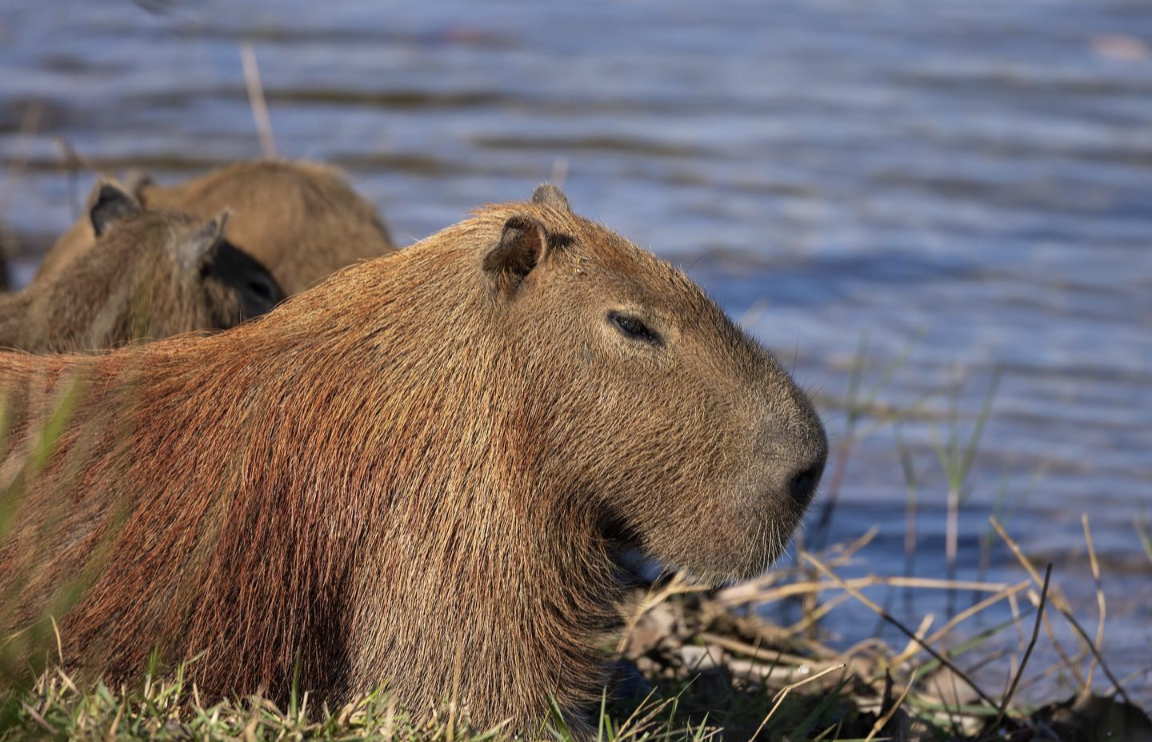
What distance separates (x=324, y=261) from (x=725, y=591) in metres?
1.72

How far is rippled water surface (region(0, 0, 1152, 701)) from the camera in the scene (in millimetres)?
6781

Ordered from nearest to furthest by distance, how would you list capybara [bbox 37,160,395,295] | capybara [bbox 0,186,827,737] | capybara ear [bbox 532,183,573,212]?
capybara [bbox 0,186,827,737]
capybara ear [bbox 532,183,573,212]
capybara [bbox 37,160,395,295]

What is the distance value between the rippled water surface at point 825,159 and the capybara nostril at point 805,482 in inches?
74.0

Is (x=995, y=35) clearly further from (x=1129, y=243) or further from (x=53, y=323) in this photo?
(x=53, y=323)

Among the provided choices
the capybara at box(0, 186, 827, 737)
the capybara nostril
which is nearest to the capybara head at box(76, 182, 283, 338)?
the capybara at box(0, 186, 827, 737)

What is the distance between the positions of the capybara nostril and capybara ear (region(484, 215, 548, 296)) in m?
0.68

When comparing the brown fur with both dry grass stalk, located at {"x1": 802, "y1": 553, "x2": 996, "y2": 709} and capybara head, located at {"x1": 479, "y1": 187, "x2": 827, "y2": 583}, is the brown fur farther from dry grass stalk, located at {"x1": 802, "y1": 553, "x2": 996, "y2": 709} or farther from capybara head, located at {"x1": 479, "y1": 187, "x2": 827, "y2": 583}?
dry grass stalk, located at {"x1": 802, "y1": 553, "x2": 996, "y2": 709}

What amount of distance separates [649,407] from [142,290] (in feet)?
6.21

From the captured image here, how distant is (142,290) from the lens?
4676 millimetres

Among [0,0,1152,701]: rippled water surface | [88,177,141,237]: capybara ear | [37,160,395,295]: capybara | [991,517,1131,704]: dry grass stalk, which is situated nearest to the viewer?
[991,517,1131,704]: dry grass stalk

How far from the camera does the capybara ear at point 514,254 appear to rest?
336cm

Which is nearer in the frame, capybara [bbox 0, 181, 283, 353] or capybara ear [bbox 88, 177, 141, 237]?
capybara [bbox 0, 181, 283, 353]

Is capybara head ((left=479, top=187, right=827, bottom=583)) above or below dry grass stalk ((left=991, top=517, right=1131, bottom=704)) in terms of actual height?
above

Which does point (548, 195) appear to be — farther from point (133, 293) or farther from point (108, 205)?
point (108, 205)
